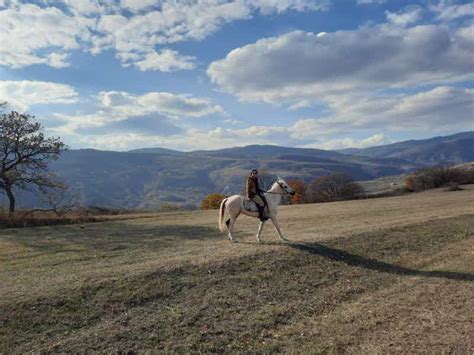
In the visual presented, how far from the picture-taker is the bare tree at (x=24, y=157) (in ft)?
159

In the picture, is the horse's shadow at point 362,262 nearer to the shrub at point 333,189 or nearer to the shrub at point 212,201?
the shrub at point 333,189

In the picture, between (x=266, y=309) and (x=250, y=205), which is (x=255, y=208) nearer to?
(x=250, y=205)

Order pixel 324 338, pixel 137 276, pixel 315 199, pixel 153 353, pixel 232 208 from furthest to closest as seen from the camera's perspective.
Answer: pixel 315 199, pixel 232 208, pixel 137 276, pixel 324 338, pixel 153 353

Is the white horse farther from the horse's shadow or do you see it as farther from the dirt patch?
the dirt patch

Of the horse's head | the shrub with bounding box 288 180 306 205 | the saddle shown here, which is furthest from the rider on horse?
the shrub with bounding box 288 180 306 205

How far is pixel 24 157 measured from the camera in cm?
5009

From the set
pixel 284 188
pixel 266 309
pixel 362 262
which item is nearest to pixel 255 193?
pixel 284 188

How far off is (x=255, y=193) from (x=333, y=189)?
8591 centimetres

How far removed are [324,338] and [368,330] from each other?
1418 millimetres

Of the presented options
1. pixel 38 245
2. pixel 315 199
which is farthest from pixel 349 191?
pixel 38 245

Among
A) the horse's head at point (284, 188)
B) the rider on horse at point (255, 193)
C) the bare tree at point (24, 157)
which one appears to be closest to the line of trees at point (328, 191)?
the bare tree at point (24, 157)

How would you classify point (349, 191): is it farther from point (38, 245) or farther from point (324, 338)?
point (324, 338)

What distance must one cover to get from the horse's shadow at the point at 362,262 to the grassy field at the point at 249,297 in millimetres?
52

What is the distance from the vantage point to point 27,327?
1221 centimetres
